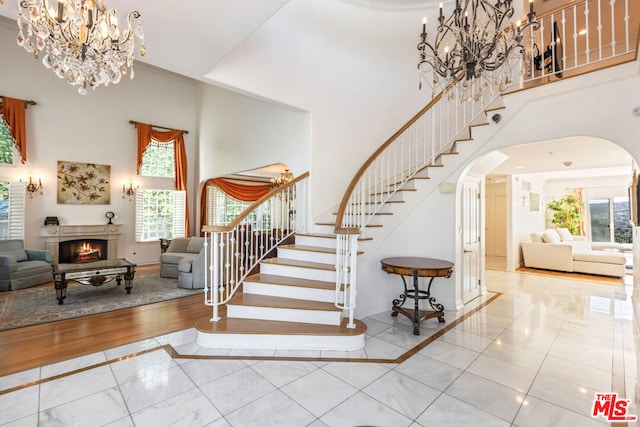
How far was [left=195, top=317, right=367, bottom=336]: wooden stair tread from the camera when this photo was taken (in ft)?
9.71

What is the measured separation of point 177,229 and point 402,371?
777 centimetres

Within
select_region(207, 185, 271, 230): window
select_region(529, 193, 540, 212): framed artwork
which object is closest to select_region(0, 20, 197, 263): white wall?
select_region(207, 185, 271, 230): window

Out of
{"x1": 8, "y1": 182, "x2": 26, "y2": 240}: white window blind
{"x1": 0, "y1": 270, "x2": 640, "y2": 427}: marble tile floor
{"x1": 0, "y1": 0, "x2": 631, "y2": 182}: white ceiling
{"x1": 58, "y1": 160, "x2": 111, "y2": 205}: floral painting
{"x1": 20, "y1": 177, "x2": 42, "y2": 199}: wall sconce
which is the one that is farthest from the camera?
{"x1": 58, "y1": 160, "x2": 111, "y2": 205}: floral painting

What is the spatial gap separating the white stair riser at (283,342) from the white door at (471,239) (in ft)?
8.00

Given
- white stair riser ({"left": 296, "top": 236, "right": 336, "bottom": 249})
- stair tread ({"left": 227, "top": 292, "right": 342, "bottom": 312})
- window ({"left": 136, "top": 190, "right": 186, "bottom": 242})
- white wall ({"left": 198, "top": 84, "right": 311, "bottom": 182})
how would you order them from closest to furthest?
stair tread ({"left": 227, "top": 292, "right": 342, "bottom": 312}) < white stair riser ({"left": 296, "top": 236, "right": 336, "bottom": 249}) < white wall ({"left": 198, "top": 84, "right": 311, "bottom": 182}) < window ({"left": 136, "top": 190, "right": 186, "bottom": 242})

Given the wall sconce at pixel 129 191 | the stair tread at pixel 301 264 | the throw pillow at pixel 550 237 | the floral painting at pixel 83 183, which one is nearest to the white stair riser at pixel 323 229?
the stair tread at pixel 301 264

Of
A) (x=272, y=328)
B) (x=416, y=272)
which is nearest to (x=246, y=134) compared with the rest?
(x=272, y=328)

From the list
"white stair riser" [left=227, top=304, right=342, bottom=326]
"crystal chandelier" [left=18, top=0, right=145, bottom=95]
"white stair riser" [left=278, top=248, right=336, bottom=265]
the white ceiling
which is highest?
the white ceiling

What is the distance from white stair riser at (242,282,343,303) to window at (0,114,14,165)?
6.59m

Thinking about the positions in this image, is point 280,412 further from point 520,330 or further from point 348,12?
point 348,12

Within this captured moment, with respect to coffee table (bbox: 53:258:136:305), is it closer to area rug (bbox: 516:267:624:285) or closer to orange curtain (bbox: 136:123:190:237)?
orange curtain (bbox: 136:123:190:237)

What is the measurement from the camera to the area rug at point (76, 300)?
3869 millimetres

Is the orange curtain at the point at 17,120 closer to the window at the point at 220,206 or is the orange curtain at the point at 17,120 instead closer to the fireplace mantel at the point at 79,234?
the fireplace mantel at the point at 79,234

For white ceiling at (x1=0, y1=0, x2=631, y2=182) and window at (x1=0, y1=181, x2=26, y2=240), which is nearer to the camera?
white ceiling at (x1=0, y1=0, x2=631, y2=182)
